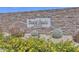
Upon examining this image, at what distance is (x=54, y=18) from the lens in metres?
3.57

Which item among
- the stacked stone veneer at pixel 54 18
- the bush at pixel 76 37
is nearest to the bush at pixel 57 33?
the stacked stone veneer at pixel 54 18

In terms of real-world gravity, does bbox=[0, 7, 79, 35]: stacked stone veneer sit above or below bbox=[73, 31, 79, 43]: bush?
above

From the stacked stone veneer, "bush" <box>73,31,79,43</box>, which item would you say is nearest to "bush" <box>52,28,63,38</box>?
the stacked stone veneer

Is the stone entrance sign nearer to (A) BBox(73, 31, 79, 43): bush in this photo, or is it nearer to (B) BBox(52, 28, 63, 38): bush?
(B) BBox(52, 28, 63, 38): bush

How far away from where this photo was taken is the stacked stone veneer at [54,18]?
3.55m

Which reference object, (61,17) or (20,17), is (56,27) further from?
(20,17)

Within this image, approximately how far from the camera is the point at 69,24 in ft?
11.6

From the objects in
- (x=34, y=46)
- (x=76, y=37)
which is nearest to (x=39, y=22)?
(x=34, y=46)

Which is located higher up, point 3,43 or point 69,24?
point 69,24

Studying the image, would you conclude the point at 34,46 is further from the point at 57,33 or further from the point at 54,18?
the point at 54,18

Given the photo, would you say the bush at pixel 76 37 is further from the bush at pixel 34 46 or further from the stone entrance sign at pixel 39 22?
the stone entrance sign at pixel 39 22

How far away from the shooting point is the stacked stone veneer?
3.55 metres

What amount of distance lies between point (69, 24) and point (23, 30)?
0.79 metres
